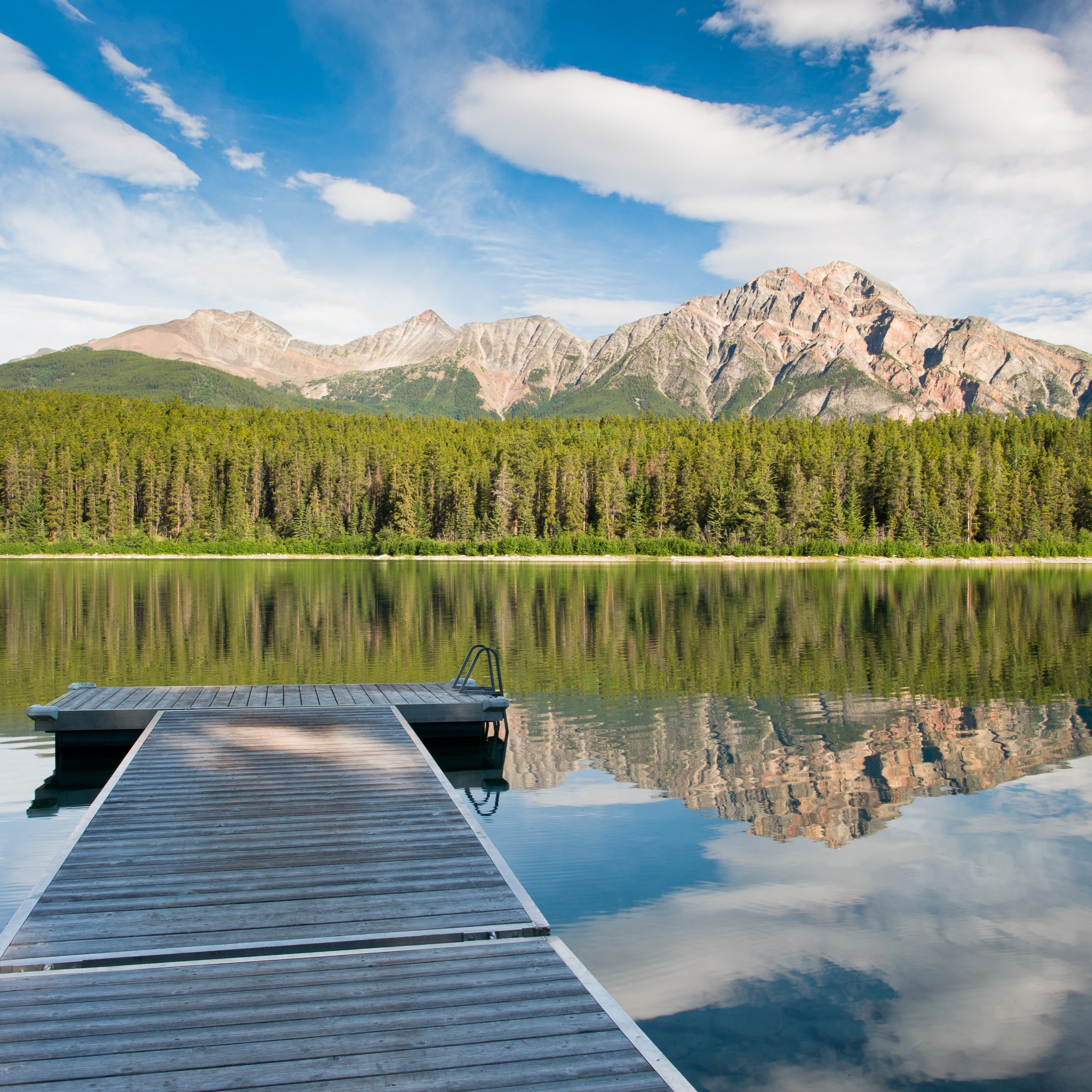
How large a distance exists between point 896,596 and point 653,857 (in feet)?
158

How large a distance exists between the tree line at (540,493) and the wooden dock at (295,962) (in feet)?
323

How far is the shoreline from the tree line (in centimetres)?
152

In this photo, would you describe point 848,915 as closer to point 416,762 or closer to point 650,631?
point 416,762

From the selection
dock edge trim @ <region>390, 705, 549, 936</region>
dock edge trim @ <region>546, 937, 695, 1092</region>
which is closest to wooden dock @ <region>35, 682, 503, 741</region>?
dock edge trim @ <region>390, 705, 549, 936</region>

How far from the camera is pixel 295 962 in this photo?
661 cm

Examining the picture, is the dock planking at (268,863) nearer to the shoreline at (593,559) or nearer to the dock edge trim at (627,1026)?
the dock edge trim at (627,1026)

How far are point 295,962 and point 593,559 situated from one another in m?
99.5

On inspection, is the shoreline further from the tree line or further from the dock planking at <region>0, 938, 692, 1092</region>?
the dock planking at <region>0, 938, 692, 1092</region>

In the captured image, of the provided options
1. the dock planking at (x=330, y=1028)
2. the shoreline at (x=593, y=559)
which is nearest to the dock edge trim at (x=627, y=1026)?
the dock planking at (x=330, y=1028)

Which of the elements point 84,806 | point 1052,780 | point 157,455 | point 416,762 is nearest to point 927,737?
point 1052,780

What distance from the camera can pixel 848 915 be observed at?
10.3 m

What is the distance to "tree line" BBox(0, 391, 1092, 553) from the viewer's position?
363 ft

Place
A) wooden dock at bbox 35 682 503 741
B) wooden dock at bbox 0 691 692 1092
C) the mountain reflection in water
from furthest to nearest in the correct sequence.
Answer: wooden dock at bbox 35 682 503 741 < the mountain reflection in water < wooden dock at bbox 0 691 692 1092

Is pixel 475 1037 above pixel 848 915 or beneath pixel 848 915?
above
